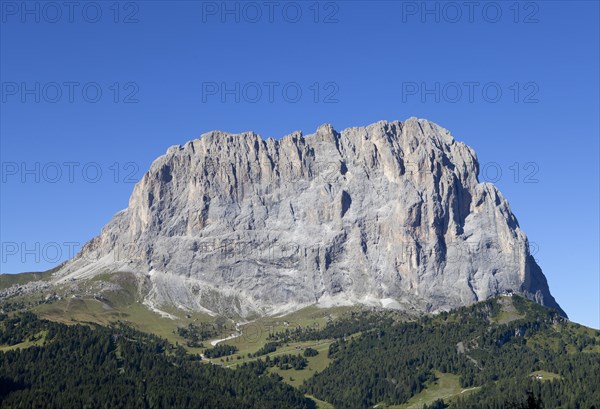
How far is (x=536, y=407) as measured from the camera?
331 feet
